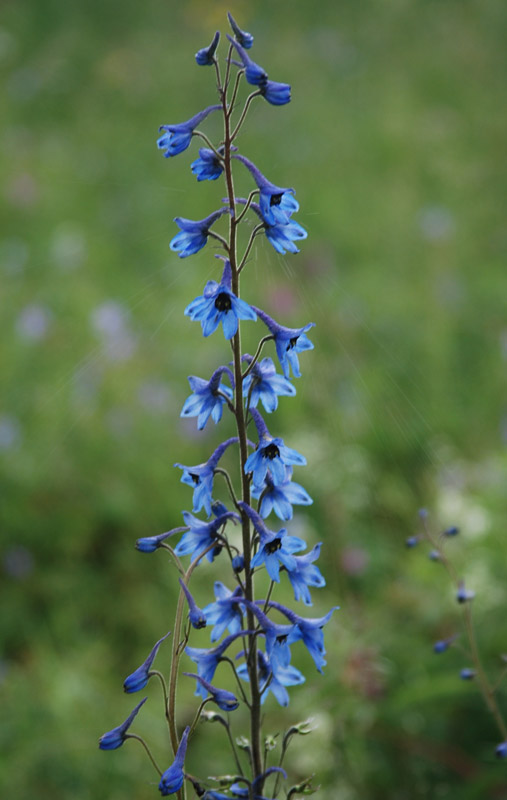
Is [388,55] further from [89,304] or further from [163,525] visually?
[163,525]

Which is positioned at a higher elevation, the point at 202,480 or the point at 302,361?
the point at 302,361

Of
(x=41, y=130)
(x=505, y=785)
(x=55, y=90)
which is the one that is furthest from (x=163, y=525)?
(x=55, y=90)

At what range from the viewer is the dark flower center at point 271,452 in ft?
3.90

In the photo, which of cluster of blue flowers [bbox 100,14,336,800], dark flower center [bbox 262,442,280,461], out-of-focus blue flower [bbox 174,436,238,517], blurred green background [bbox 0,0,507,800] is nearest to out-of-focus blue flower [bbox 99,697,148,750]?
cluster of blue flowers [bbox 100,14,336,800]

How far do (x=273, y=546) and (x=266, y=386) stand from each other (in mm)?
266

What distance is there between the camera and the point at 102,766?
2.49 m

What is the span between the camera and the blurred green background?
2469 mm

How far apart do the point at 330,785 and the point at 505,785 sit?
1.69 feet

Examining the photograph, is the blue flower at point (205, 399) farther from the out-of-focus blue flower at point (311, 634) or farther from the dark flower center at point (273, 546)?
the out-of-focus blue flower at point (311, 634)

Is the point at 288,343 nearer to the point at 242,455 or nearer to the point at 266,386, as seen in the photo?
the point at 266,386

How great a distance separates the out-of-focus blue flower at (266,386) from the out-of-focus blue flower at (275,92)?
0.42m

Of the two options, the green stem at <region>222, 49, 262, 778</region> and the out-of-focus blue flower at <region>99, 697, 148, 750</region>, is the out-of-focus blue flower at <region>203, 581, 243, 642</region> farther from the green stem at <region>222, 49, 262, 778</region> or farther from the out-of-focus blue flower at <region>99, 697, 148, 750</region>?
the out-of-focus blue flower at <region>99, 697, 148, 750</region>

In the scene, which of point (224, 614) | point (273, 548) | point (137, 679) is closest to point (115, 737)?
point (137, 679)

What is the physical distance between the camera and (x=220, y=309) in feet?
3.82
